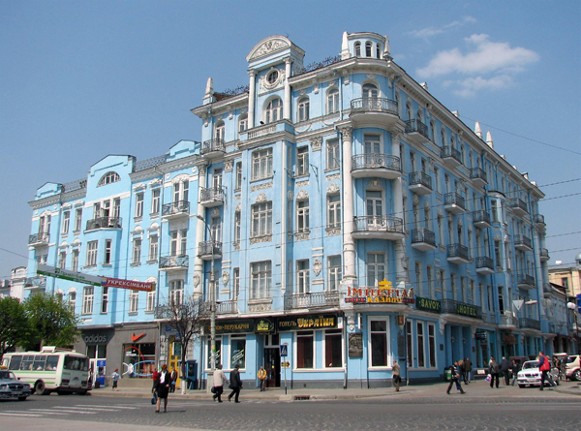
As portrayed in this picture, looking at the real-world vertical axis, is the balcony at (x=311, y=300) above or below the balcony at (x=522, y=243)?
below

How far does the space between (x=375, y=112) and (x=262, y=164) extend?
8416 millimetres

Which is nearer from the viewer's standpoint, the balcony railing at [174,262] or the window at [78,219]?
the balcony railing at [174,262]

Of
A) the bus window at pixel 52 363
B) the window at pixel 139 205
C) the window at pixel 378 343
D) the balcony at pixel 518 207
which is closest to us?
the window at pixel 378 343

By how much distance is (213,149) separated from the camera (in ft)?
144

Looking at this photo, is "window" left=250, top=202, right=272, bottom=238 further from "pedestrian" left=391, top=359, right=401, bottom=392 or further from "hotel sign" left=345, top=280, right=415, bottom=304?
"pedestrian" left=391, top=359, right=401, bottom=392

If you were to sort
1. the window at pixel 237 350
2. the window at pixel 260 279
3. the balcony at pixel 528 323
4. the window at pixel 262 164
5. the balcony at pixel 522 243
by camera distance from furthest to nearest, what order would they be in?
the balcony at pixel 522 243, the balcony at pixel 528 323, the window at pixel 262 164, the window at pixel 237 350, the window at pixel 260 279

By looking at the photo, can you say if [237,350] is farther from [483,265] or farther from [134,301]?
[483,265]

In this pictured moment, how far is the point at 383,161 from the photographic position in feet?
121

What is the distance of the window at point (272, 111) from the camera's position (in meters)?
42.0

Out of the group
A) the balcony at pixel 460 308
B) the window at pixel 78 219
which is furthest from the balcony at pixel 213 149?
the balcony at pixel 460 308

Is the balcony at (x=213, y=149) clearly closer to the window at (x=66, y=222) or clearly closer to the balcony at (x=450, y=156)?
the balcony at (x=450, y=156)

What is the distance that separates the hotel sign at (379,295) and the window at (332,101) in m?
11.5

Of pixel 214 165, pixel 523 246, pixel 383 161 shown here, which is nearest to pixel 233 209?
pixel 214 165

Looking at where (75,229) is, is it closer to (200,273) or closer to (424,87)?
(200,273)
